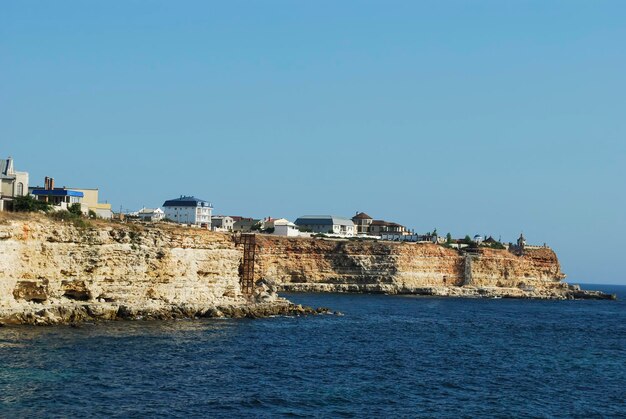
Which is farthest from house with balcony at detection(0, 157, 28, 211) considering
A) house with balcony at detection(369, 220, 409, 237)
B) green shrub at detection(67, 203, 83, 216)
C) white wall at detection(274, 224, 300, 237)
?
house with balcony at detection(369, 220, 409, 237)

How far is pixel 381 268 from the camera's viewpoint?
401ft

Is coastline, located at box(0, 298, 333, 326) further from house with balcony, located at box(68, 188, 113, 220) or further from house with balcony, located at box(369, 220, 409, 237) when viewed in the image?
house with balcony, located at box(369, 220, 409, 237)

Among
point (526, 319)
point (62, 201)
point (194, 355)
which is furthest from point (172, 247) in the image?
point (526, 319)

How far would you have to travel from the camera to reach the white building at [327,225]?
151 metres

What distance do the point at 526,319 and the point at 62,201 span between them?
4658 centimetres

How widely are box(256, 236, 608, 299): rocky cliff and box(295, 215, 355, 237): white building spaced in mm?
25331

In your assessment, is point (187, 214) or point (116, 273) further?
point (187, 214)

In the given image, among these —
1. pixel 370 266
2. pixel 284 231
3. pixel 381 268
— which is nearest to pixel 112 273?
pixel 370 266

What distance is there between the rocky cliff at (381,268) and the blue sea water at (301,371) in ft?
165

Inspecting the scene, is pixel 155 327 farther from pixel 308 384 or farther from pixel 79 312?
pixel 308 384

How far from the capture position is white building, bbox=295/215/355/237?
497 feet

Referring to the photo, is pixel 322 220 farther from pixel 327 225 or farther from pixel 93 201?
pixel 93 201

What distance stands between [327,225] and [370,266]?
31.3 m

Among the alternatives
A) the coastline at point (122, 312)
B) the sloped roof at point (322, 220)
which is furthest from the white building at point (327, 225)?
the coastline at point (122, 312)
